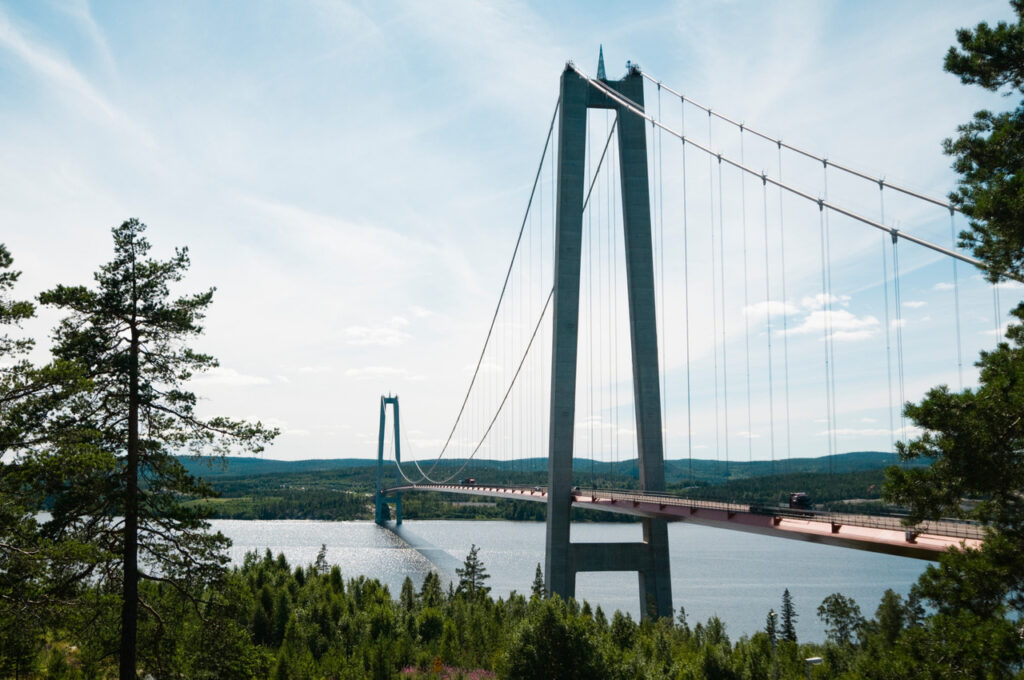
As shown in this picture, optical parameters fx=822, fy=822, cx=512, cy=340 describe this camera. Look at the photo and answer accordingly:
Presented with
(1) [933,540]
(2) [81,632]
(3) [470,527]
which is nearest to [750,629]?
(1) [933,540]

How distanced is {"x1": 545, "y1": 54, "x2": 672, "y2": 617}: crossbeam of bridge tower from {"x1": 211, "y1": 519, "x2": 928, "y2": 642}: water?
19327 mm

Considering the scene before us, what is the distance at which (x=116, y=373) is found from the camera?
15.3 metres

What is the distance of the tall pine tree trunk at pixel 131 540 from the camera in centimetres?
1452

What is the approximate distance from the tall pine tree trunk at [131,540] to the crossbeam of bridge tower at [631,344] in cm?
2066

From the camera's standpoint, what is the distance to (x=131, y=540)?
15031 millimetres

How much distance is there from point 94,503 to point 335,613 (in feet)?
79.5

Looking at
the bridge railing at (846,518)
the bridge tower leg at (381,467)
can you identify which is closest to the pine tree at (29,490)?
the bridge railing at (846,518)

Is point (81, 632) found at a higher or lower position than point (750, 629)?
higher

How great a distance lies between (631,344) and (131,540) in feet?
73.7

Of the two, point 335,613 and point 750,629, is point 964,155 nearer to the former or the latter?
point 335,613

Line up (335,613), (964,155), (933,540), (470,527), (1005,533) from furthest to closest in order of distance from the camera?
(470,527)
(335,613)
(933,540)
(964,155)
(1005,533)

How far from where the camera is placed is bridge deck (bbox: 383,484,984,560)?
46.0ft

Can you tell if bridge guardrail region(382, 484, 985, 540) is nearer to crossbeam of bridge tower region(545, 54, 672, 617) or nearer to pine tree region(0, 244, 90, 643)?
crossbeam of bridge tower region(545, 54, 672, 617)

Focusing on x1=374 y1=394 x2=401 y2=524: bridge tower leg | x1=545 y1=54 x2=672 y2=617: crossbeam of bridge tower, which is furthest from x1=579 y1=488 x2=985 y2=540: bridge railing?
x1=374 y1=394 x2=401 y2=524: bridge tower leg
